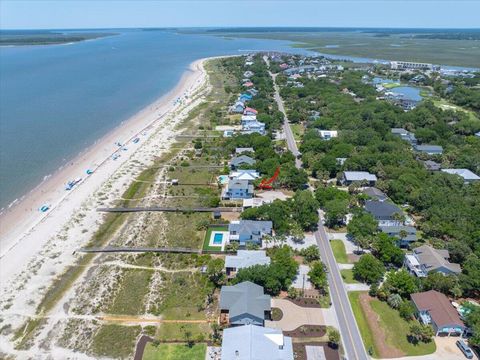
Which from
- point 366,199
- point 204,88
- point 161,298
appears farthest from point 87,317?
point 204,88

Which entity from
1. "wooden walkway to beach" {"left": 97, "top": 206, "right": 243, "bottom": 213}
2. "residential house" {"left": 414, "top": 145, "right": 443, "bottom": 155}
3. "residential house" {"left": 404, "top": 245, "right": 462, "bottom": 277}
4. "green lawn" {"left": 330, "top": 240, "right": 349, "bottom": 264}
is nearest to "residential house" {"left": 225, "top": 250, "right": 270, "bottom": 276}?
"green lawn" {"left": 330, "top": 240, "right": 349, "bottom": 264}

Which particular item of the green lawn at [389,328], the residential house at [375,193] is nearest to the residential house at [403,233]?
the residential house at [375,193]

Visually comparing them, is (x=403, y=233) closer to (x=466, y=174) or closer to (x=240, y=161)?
(x=466, y=174)

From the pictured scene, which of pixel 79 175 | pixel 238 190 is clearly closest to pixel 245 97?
pixel 79 175

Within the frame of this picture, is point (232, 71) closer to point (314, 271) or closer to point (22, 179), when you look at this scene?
point (22, 179)

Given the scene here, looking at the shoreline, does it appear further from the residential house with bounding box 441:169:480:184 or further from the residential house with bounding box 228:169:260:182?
the residential house with bounding box 441:169:480:184

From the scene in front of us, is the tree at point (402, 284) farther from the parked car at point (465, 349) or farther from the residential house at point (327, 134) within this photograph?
the residential house at point (327, 134)

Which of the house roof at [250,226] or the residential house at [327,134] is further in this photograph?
the residential house at [327,134]
